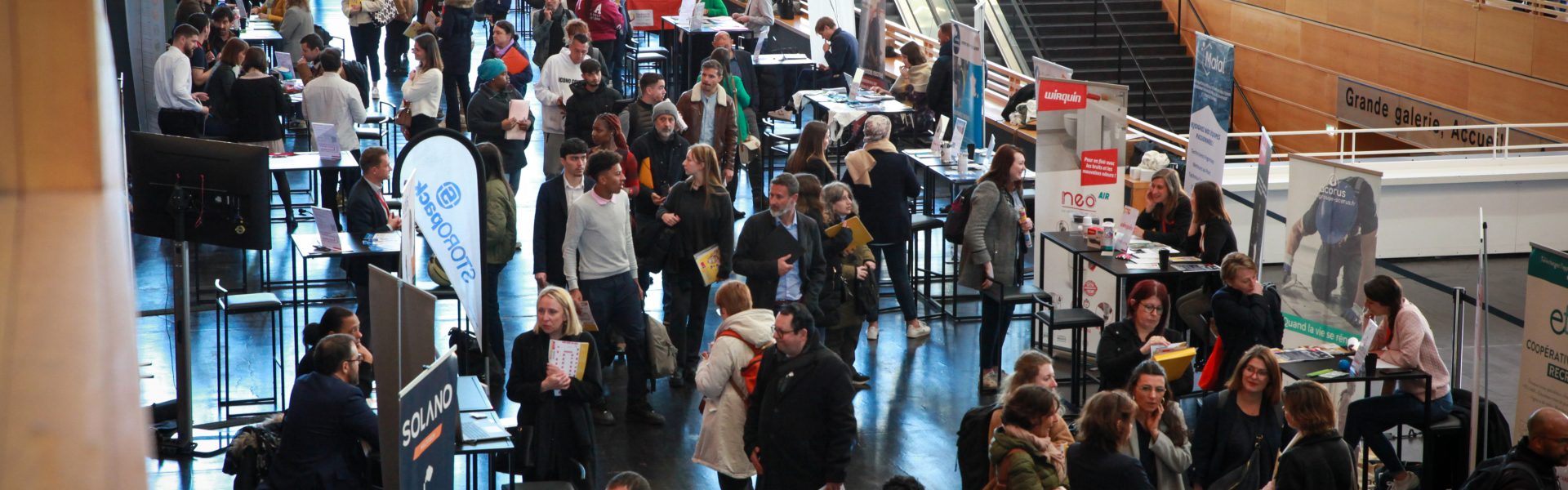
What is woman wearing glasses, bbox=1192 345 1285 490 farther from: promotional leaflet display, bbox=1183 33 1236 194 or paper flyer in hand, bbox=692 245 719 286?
promotional leaflet display, bbox=1183 33 1236 194

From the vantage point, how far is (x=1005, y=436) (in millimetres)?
4691

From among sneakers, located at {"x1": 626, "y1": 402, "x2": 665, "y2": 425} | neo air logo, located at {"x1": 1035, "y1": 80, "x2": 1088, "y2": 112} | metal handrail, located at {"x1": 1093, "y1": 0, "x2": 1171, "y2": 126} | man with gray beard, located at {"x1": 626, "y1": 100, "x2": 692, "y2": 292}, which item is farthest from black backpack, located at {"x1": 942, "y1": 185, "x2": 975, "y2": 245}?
metal handrail, located at {"x1": 1093, "y1": 0, "x2": 1171, "y2": 126}

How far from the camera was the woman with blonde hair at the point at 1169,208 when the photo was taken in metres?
8.30

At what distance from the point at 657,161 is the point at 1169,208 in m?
3.13

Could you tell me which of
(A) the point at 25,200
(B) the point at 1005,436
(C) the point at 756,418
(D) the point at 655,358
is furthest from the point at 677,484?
(A) the point at 25,200

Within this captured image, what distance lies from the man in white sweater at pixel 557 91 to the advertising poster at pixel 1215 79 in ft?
14.9

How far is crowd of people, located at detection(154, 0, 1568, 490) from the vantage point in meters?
5.06

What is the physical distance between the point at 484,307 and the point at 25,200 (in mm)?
4794

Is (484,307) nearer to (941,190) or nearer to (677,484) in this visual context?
(677,484)

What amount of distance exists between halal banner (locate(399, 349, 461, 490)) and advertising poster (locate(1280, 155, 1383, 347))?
16.5 ft

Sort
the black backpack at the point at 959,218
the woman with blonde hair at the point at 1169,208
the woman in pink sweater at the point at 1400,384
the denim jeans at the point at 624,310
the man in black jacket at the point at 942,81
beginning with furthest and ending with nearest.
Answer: the man in black jacket at the point at 942,81, the woman with blonde hair at the point at 1169,208, the black backpack at the point at 959,218, the denim jeans at the point at 624,310, the woman in pink sweater at the point at 1400,384

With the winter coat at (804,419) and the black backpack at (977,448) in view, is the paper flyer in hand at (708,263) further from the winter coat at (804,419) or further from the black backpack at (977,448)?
the black backpack at (977,448)

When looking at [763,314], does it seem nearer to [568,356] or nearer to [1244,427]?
[568,356]

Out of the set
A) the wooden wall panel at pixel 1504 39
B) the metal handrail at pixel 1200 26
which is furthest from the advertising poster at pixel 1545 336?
the metal handrail at pixel 1200 26
